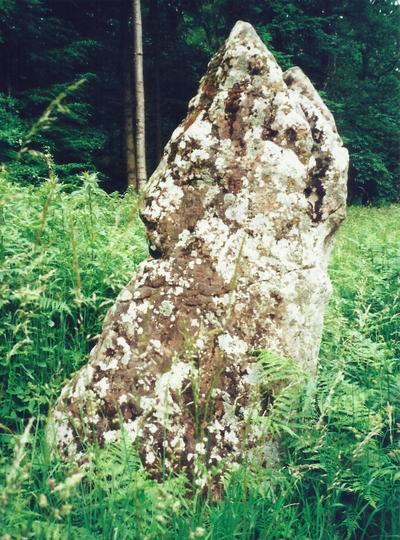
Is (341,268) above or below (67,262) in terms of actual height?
below

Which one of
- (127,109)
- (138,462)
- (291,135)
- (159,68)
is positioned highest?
(159,68)

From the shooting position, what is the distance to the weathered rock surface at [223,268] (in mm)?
2691

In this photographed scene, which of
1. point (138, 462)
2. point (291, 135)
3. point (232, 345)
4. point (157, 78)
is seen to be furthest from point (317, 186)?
point (157, 78)

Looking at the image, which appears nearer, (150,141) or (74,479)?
(74,479)

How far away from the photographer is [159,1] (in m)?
18.6

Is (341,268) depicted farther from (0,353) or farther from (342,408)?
(0,353)

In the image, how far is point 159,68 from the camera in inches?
782

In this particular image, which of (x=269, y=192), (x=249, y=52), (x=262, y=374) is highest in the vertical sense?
(x=249, y=52)

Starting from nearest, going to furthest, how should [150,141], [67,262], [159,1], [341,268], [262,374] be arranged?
[262,374]
[67,262]
[341,268]
[159,1]
[150,141]

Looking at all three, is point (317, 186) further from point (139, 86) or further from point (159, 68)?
point (159, 68)

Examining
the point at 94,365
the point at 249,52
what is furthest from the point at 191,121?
the point at 94,365

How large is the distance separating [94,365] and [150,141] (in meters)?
19.5

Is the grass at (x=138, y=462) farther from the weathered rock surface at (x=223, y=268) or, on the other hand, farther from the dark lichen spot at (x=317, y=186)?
the dark lichen spot at (x=317, y=186)

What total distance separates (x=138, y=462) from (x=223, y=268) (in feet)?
3.66
